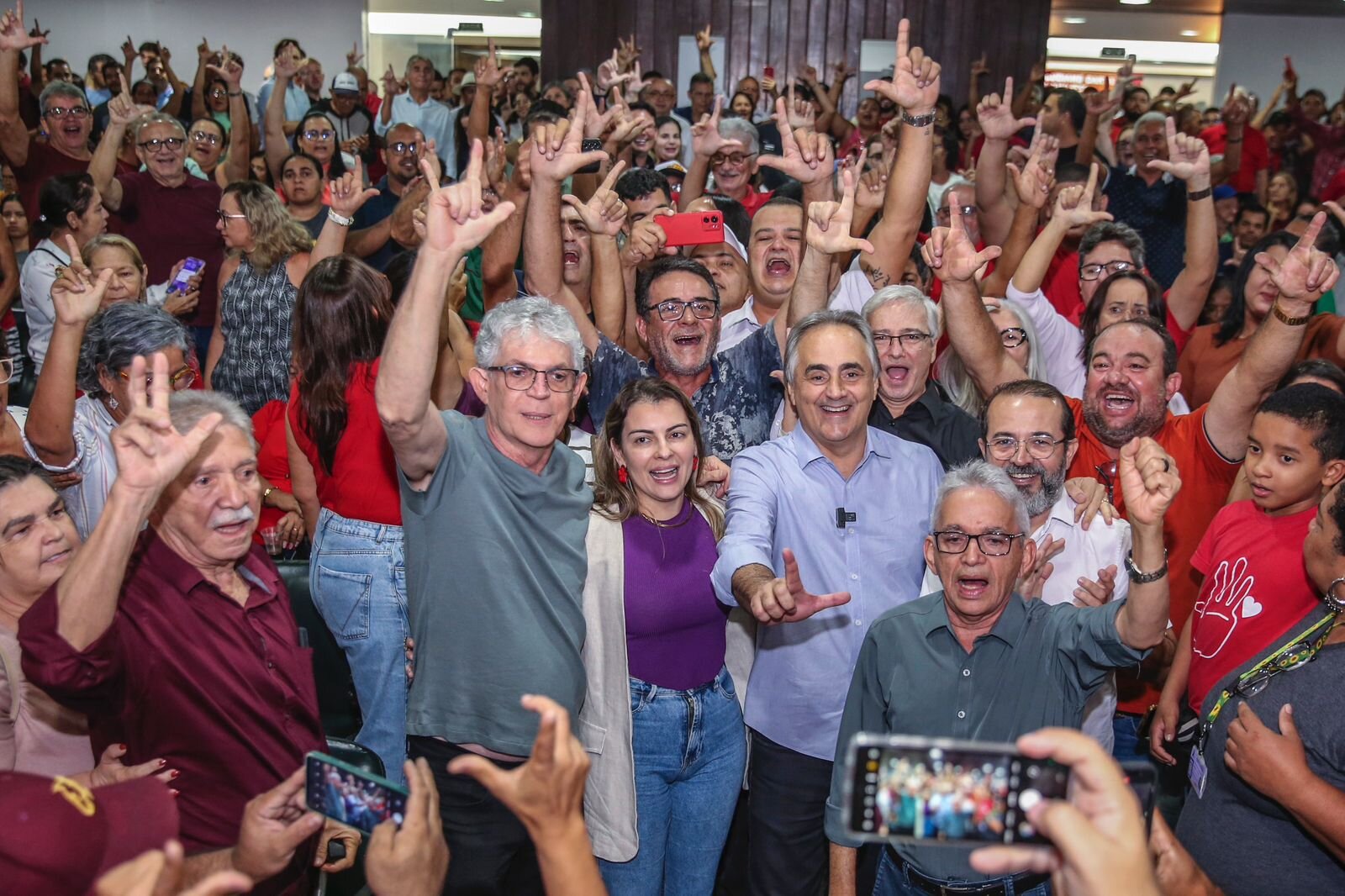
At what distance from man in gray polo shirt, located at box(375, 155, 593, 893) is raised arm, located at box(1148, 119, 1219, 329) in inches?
107

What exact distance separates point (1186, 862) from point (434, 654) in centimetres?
138

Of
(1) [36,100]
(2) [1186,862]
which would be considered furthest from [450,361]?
(1) [36,100]

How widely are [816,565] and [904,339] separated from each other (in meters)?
0.82

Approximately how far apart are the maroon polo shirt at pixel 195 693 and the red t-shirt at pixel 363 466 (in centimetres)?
93

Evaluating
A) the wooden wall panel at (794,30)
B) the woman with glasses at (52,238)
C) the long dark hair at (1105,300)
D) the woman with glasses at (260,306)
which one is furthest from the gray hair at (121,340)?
the wooden wall panel at (794,30)

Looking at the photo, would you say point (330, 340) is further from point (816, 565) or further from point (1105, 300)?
point (1105, 300)

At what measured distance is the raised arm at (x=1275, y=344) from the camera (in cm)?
281

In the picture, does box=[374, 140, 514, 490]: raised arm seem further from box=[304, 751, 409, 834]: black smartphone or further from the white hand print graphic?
the white hand print graphic

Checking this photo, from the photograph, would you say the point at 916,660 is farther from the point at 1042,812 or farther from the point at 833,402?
the point at 1042,812

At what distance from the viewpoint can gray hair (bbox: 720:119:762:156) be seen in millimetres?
5223

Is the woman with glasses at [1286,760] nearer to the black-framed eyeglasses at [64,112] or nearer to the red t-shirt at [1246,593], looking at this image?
the red t-shirt at [1246,593]

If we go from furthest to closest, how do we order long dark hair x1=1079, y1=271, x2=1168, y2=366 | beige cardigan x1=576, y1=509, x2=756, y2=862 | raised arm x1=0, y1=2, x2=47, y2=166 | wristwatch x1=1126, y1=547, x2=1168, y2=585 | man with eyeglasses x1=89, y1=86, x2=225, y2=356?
man with eyeglasses x1=89, y1=86, x2=225, y2=356 < raised arm x1=0, y1=2, x2=47, y2=166 < long dark hair x1=1079, y1=271, x2=1168, y2=366 < beige cardigan x1=576, y1=509, x2=756, y2=862 < wristwatch x1=1126, y1=547, x2=1168, y2=585

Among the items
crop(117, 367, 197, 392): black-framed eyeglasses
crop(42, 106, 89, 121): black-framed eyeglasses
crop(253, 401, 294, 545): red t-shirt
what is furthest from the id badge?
crop(42, 106, 89, 121): black-framed eyeglasses

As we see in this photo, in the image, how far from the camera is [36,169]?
5.62 m
